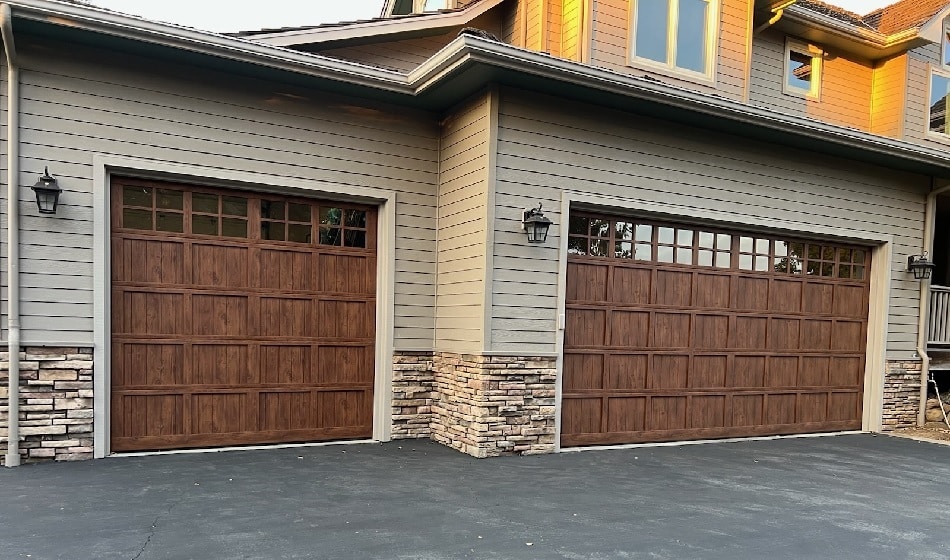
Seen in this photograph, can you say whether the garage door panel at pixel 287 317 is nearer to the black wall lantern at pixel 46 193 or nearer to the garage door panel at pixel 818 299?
the black wall lantern at pixel 46 193

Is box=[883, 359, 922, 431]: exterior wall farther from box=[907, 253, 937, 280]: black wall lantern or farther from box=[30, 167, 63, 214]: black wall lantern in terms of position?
box=[30, 167, 63, 214]: black wall lantern

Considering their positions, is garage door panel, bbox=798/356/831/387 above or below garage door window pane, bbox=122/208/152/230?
below

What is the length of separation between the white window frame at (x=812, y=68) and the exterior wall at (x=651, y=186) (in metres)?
1.68

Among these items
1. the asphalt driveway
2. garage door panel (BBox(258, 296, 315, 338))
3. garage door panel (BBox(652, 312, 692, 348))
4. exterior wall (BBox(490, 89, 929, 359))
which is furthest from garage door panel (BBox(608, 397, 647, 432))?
garage door panel (BBox(258, 296, 315, 338))

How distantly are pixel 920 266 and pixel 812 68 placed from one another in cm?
318

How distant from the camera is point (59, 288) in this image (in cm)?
484

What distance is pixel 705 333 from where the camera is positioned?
6.69m

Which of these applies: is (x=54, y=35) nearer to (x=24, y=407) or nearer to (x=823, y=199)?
(x=24, y=407)

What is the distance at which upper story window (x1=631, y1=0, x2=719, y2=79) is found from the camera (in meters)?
6.88

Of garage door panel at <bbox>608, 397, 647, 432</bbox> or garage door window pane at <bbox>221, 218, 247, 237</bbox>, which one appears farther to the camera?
garage door panel at <bbox>608, 397, 647, 432</bbox>

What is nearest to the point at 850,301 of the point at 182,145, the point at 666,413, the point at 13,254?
the point at 666,413

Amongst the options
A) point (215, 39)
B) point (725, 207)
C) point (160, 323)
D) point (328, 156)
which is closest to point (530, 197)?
point (328, 156)

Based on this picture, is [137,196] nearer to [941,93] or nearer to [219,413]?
[219,413]

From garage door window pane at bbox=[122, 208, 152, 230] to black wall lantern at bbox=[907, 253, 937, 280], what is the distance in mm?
8917
